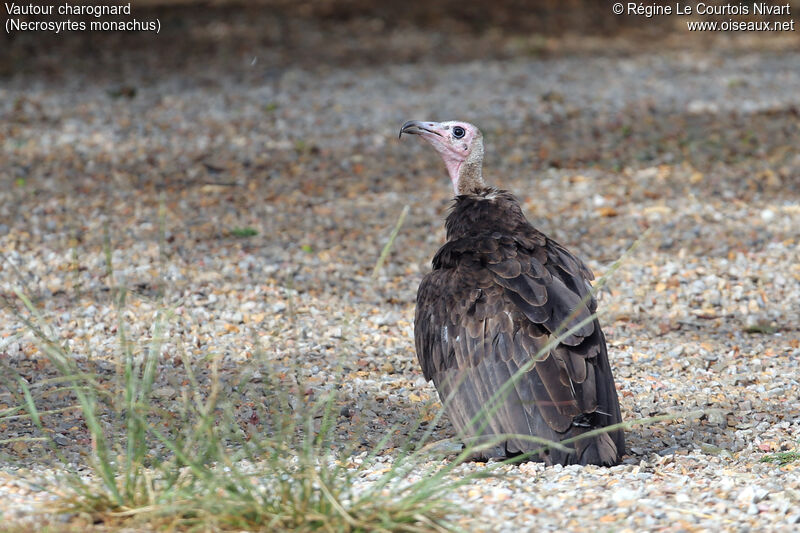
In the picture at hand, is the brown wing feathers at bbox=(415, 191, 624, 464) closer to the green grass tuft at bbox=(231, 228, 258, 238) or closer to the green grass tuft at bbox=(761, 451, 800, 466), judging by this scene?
the green grass tuft at bbox=(761, 451, 800, 466)

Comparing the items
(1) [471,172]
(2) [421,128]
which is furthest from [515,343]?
(2) [421,128]

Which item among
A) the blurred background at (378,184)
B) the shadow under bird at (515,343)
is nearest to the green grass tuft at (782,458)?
the blurred background at (378,184)

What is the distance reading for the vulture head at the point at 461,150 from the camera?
5.53 m

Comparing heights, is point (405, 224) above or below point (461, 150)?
below

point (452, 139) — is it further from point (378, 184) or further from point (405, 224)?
point (378, 184)

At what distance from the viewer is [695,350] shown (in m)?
5.55

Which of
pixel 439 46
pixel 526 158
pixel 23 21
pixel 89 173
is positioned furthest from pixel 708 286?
pixel 23 21

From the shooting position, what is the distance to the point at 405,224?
761cm

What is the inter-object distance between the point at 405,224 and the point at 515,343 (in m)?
3.55

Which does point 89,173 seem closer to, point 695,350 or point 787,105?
point 695,350

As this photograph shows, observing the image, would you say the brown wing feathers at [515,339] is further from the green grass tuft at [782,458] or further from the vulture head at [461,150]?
the vulture head at [461,150]

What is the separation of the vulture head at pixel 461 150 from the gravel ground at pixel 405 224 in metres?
0.93

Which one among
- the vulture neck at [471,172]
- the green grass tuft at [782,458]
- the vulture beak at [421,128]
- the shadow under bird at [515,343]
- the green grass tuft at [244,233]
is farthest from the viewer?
the green grass tuft at [244,233]

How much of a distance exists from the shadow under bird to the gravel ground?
0.18 meters
